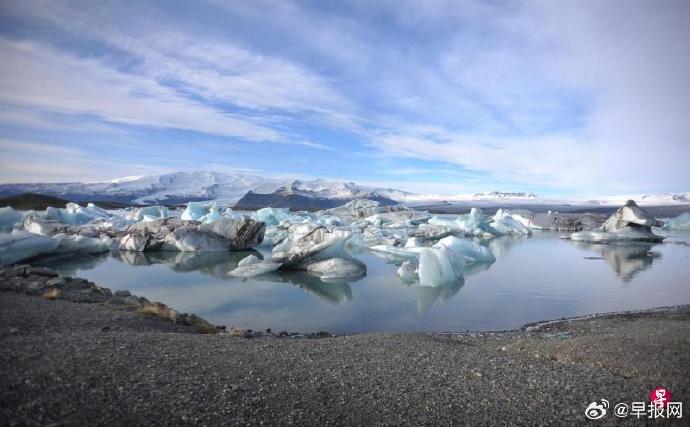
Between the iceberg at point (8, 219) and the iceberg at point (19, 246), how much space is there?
265 inches

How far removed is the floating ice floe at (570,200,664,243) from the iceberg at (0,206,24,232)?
26.6m

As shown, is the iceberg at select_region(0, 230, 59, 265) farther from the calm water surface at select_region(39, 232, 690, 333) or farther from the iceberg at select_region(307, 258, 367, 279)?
the iceberg at select_region(307, 258, 367, 279)

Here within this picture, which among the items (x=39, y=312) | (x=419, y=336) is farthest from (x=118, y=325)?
(x=419, y=336)

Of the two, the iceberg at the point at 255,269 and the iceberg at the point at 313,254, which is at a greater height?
the iceberg at the point at 313,254

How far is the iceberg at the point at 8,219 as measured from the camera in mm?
16406

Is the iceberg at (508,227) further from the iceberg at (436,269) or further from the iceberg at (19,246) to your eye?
the iceberg at (19,246)

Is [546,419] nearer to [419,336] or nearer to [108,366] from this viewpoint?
[419,336]

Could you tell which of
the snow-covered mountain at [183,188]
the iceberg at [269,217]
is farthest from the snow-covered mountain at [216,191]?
the iceberg at [269,217]

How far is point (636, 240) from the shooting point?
2044 centimetres

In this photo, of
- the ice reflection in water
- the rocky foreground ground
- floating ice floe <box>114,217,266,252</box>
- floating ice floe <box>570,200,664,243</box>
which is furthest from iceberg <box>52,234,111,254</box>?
floating ice floe <box>570,200,664,243</box>

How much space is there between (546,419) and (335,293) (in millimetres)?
6254

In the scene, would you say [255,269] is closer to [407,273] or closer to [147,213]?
[407,273]

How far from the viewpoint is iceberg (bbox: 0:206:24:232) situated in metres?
16.4

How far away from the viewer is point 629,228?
20500mm
